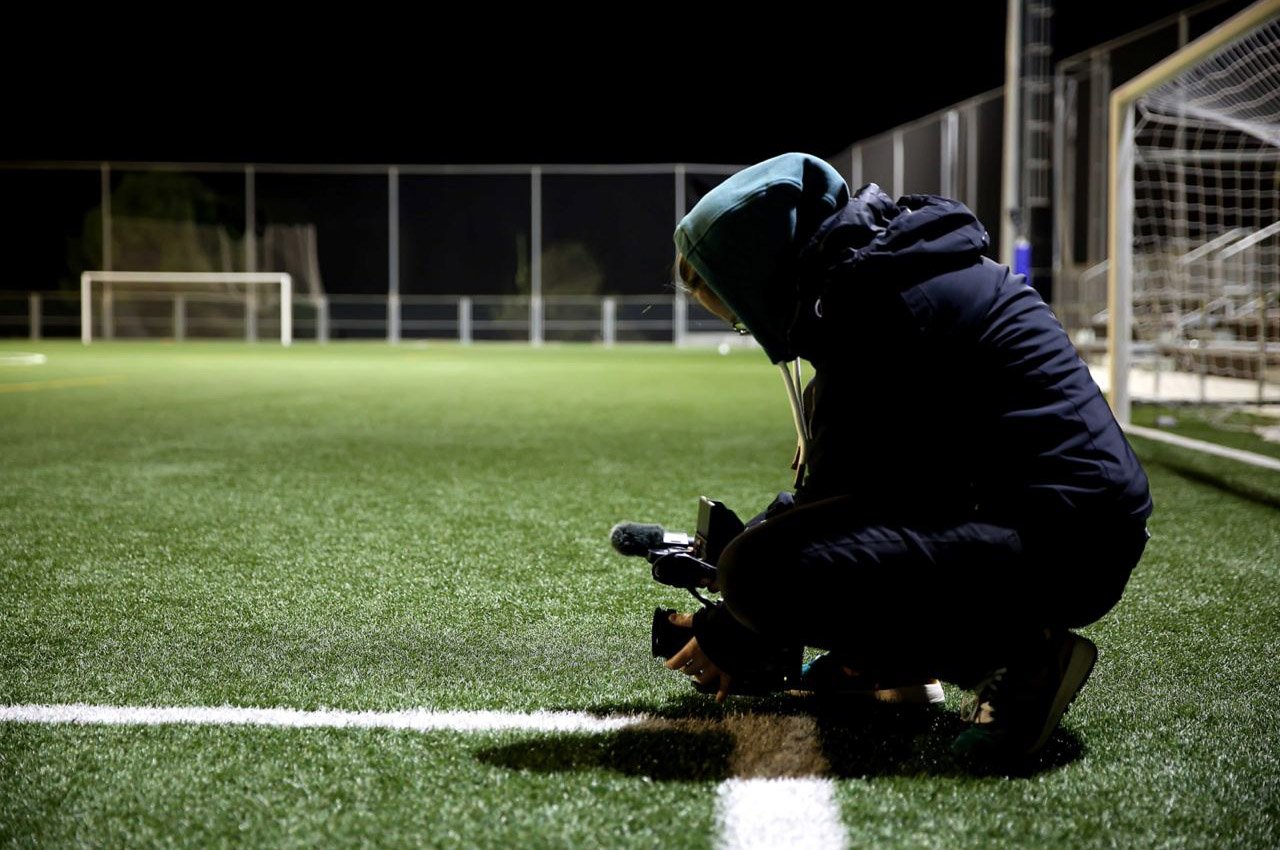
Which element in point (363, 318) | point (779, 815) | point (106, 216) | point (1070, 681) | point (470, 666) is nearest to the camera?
point (779, 815)

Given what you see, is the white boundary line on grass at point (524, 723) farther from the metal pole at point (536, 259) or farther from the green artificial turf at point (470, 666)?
the metal pole at point (536, 259)

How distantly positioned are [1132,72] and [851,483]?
53.8 ft

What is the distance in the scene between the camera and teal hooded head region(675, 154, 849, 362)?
1969 mm

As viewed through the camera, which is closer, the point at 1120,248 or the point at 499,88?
the point at 1120,248

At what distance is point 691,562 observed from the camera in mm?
2270

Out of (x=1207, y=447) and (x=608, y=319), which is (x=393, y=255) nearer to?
(x=608, y=319)

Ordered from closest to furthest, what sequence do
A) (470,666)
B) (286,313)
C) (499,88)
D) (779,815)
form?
1. (779,815)
2. (470,666)
3. (286,313)
4. (499,88)

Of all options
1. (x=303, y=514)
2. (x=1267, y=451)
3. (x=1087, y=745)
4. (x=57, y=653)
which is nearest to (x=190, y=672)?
(x=57, y=653)

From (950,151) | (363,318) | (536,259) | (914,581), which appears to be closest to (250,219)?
(363,318)

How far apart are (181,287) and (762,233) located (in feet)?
91.9

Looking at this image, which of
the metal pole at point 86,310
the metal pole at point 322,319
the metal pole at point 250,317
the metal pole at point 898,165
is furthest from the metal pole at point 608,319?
the metal pole at point 86,310

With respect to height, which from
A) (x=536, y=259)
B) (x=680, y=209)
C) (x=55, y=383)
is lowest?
(x=55, y=383)

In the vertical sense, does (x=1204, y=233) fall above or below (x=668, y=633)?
above

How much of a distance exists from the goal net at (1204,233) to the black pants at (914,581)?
4.04 metres
